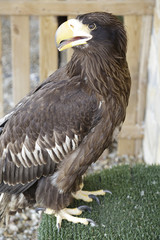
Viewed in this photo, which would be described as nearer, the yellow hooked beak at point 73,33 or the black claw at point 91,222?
the yellow hooked beak at point 73,33

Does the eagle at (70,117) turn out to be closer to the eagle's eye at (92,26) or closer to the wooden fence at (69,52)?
the eagle's eye at (92,26)

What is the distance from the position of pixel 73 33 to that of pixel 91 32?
0.11 meters

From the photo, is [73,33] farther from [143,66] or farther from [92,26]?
[143,66]

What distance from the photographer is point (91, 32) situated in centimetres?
241

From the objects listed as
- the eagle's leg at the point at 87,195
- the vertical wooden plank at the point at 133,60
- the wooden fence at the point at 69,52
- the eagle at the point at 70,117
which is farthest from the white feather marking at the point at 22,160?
the vertical wooden plank at the point at 133,60

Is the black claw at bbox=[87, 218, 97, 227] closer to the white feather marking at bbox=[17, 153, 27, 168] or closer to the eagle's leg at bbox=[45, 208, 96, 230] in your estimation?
the eagle's leg at bbox=[45, 208, 96, 230]

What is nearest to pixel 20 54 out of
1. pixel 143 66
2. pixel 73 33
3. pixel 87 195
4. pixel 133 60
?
pixel 133 60

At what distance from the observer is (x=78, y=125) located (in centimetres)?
254

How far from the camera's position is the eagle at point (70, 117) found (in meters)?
2.45

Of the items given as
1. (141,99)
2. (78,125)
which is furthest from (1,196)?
(141,99)

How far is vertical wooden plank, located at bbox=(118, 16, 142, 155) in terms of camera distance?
14.3ft

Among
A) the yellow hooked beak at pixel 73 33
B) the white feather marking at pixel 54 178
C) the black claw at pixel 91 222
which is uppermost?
the yellow hooked beak at pixel 73 33

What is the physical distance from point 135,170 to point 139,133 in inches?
55.9

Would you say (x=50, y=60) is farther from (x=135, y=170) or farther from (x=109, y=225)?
(x=109, y=225)
